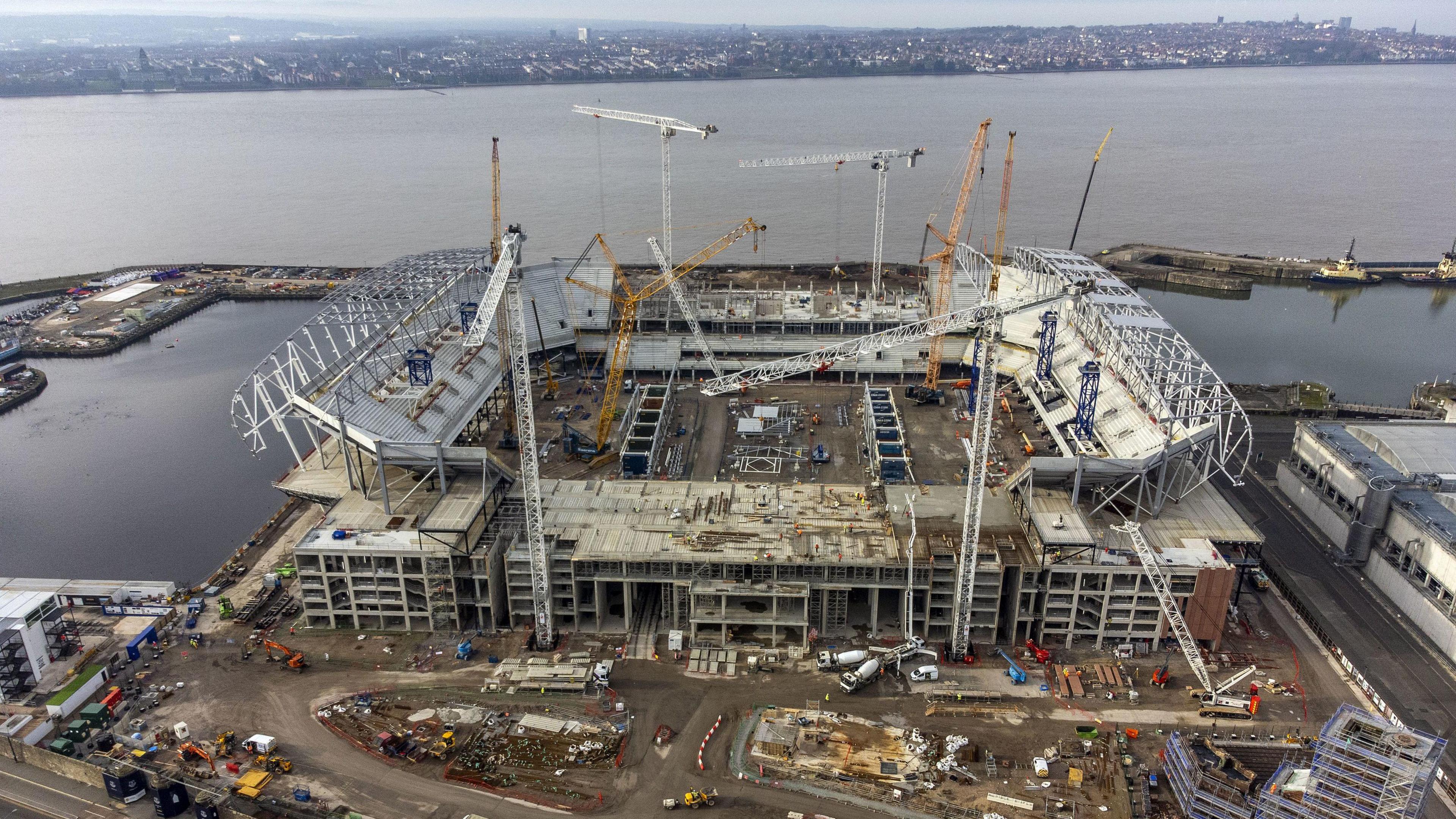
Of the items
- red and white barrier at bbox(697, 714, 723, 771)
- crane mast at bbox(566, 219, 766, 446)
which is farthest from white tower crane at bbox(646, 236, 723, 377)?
red and white barrier at bbox(697, 714, 723, 771)

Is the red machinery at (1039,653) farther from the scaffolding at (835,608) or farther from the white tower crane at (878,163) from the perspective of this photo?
the white tower crane at (878,163)

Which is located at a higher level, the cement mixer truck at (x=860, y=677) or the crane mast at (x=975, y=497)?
the crane mast at (x=975, y=497)

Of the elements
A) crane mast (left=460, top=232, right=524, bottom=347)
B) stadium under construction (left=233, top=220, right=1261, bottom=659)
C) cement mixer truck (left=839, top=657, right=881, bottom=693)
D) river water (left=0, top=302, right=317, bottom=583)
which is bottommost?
A: river water (left=0, top=302, right=317, bottom=583)

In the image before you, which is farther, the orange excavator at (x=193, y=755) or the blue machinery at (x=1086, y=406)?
the blue machinery at (x=1086, y=406)

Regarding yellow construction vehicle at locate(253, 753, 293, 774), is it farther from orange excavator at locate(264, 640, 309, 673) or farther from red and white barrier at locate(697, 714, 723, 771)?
red and white barrier at locate(697, 714, 723, 771)

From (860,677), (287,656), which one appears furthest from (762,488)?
(287,656)

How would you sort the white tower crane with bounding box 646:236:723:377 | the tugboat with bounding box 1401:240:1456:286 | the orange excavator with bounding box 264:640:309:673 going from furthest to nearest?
1. the tugboat with bounding box 1401:240:1456:286
2. the white tower crane with bounding box 646:236:723:377
3. the orange excavator with bounding box 264:640:309:673

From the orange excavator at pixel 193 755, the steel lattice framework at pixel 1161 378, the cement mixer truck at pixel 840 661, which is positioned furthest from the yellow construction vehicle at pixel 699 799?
the steel lattice framework at pixel 1161 378
